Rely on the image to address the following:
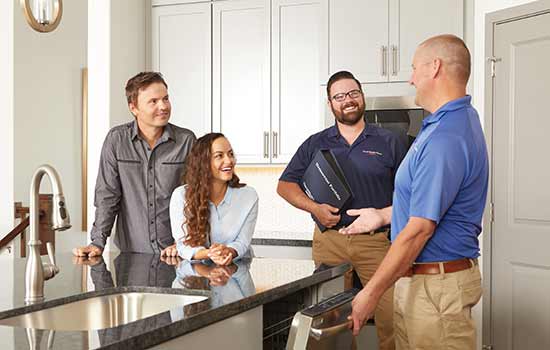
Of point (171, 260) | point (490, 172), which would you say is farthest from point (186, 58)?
point (171, 260)

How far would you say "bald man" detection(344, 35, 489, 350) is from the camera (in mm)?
2357

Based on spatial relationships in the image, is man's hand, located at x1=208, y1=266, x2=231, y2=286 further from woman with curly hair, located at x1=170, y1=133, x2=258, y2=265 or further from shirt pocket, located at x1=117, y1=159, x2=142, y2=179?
shirt pocket, located at x1=117, y1=159, x2=142, y2=179

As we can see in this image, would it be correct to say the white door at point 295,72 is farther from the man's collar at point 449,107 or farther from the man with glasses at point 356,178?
the man's collar at point 449,107

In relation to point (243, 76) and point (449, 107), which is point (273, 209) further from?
point (449, 107)

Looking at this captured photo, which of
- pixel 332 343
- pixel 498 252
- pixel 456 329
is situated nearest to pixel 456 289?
pixel 456 329

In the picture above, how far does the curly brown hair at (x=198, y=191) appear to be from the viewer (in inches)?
115

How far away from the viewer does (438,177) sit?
7.68 feet

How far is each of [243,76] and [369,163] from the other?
5.73 ft

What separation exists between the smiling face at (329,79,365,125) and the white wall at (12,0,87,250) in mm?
4161

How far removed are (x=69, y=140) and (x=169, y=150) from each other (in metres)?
4.63

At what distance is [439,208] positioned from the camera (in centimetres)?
234

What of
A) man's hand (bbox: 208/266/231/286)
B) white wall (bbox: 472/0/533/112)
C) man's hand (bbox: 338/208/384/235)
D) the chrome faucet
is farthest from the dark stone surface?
the chrome faucet

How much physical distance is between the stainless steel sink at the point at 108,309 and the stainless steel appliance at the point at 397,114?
2.52 metres

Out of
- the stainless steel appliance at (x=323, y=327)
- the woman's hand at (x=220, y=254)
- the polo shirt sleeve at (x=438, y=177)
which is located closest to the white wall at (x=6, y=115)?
the woman's hand at (x=220, y=254)
